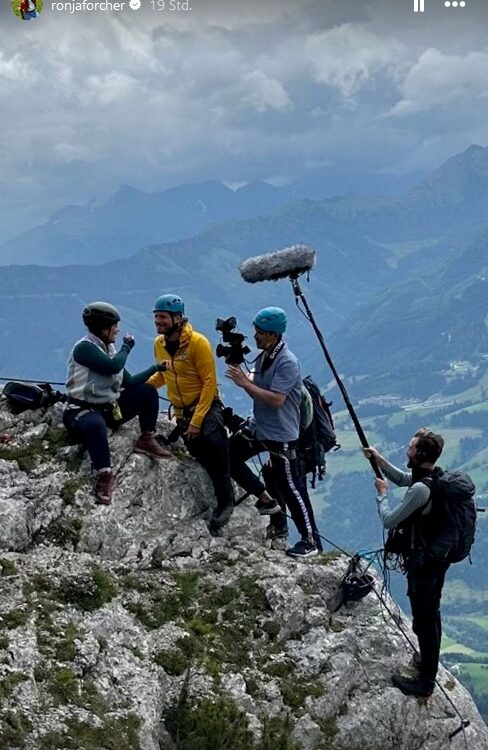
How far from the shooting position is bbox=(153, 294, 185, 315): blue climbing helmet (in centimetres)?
1284

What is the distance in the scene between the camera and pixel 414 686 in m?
11.4

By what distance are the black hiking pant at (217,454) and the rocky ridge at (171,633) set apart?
1.20 ft

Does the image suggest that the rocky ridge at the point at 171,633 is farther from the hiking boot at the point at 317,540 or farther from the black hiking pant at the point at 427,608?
the hiking boot at the point at 317,540

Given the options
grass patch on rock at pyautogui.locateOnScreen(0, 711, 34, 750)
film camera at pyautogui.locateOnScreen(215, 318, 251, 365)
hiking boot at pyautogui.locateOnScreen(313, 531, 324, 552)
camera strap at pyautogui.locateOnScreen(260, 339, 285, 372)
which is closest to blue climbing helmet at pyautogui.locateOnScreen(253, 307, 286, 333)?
camera strap at pyautogui.locateOnScreen(260, 339, 285, 372)

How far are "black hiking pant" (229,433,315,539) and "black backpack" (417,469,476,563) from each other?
2.86 meters

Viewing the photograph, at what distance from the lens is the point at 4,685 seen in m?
9.14

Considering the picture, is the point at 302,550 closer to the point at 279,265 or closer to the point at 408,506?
the point at 408,506

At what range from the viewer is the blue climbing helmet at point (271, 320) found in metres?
12.6

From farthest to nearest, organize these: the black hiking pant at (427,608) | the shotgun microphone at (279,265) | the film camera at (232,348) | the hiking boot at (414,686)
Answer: the shotgun microphone at (279,265)
the film camera at (232,348)
the hiking boot at (414,686)
the black hiking pant at (427,608)

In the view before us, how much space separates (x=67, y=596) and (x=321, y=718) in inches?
146

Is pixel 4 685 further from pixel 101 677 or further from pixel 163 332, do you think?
pixel 163 332

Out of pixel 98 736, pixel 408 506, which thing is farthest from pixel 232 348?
pixel 98 736

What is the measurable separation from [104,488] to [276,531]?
3.13m

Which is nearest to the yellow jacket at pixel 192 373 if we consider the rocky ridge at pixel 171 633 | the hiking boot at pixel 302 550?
the rocky ridge at pixel 171 633
